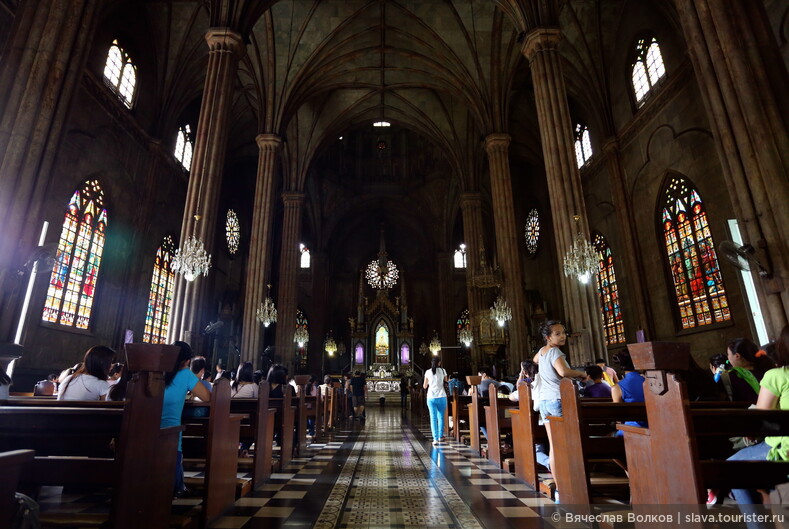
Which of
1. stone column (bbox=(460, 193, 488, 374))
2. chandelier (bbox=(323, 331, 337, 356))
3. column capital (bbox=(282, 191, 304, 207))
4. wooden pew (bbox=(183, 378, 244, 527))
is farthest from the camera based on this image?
chandelier (bbox=(323, 331, 337, 356))

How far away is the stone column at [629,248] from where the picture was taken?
1409 cm

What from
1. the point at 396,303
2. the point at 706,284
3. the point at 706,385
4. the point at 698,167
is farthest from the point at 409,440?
the point at 396,303

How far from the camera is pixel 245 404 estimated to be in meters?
4.92

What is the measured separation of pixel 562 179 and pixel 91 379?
9949 mm

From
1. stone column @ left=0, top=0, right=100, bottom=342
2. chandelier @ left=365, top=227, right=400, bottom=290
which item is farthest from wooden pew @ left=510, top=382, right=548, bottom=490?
chandelier @ left=365, top=227, right=400, bottom=290

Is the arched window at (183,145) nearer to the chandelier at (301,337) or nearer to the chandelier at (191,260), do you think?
the chandelier at (191,260)

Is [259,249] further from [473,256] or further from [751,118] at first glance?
[751,118]

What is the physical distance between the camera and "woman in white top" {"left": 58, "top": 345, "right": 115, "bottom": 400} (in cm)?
402

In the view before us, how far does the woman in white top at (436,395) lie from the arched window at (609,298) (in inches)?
412

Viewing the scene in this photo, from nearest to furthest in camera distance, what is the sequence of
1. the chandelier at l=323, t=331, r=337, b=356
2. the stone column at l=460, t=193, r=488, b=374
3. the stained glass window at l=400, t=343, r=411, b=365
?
the stone column at l=460, t=193, r=488, b=374 < the chandelier at l=323, t=331, r=337, b=356 < the stained glass window at l=400, t=343, r=411, b=365

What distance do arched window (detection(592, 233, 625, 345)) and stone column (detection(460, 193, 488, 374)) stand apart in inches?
189

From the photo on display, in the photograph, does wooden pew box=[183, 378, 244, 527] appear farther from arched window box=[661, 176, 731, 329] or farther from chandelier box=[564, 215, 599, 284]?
arched window box=[661, 176, 731, 329]

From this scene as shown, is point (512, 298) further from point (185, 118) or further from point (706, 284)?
point (185, 118)

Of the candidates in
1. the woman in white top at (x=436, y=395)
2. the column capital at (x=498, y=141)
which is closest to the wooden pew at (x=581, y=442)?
the woman in white top at (x=436, y=395)
